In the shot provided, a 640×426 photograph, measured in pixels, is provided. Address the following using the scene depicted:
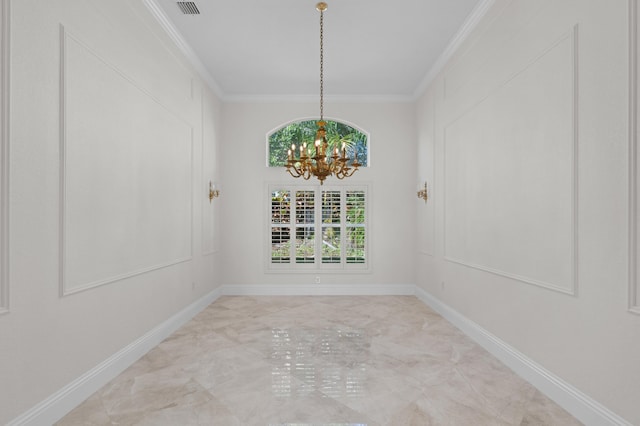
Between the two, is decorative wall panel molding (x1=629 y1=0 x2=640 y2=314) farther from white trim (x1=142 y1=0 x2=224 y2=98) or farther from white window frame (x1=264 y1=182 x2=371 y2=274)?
white window frame (x1=264 y1=182 x2=371 y2=274)

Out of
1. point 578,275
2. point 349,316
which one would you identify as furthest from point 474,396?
point 349,316

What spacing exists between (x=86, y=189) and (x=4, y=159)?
0.78 m

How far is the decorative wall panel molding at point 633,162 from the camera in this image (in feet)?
6.88

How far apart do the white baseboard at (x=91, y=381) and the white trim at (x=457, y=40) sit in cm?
483

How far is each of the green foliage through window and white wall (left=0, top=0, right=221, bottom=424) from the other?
2.38m

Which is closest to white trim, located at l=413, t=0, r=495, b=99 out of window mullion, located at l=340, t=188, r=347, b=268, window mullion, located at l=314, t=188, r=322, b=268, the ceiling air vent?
window mullion, located at l=340, t=188, r=347, b=268

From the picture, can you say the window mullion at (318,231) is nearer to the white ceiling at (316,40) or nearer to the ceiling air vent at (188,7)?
the white ceiling at (316,40)

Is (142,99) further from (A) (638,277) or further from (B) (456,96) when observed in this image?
(A) (638,277)

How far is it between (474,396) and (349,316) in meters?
2.59

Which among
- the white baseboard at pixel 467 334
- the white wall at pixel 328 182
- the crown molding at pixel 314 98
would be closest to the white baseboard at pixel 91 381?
the white baseboard at pixel 467 334

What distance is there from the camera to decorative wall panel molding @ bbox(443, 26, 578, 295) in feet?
8.79

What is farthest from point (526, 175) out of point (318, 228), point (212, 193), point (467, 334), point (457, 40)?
point (212, 193)

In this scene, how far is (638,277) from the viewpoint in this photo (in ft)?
6.86

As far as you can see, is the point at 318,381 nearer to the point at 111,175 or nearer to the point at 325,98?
the point at 111,175
